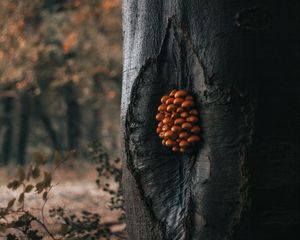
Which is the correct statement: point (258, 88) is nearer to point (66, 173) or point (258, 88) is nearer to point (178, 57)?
point (178, 57)

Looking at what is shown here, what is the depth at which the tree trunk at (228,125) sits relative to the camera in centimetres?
275

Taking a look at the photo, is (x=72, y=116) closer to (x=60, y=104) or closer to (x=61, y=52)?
(x=60, y=104)

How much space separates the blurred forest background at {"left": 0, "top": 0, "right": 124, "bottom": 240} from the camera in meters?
4.38

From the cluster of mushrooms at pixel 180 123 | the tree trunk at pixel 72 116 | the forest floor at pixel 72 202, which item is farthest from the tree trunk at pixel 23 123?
the cluster of mushrooms at pixel 180 123

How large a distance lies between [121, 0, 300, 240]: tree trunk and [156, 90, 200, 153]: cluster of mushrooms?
0.15ft

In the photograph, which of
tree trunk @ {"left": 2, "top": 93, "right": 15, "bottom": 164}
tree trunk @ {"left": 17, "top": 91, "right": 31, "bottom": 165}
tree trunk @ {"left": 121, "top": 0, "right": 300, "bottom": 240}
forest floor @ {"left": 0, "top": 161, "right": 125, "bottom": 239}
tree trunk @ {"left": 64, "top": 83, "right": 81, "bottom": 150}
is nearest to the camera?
tree trunk @ {"left": 121, "top": 0, "right": 300, "bottom": 240}

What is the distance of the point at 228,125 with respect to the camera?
2.80m

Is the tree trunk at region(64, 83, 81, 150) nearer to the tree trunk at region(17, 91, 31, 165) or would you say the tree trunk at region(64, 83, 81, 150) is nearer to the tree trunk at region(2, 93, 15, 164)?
the tree trunk at region(17, 91, 31, 165)

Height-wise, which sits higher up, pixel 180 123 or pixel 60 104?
pixel 60 104

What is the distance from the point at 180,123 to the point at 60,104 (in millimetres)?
32563

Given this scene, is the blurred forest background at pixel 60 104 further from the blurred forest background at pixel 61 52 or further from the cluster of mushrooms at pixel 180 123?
the cluster of mushrooms at pixel 180 123

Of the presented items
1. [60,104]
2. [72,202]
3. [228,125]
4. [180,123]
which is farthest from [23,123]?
[228,125]

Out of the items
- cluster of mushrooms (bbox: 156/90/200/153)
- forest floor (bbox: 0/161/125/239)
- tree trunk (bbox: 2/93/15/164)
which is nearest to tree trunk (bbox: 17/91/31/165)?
tree trunk (bbox: 2/93/15/164)

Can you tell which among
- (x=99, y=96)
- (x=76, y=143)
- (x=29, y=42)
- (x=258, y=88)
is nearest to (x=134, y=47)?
(x=258, y=88)
